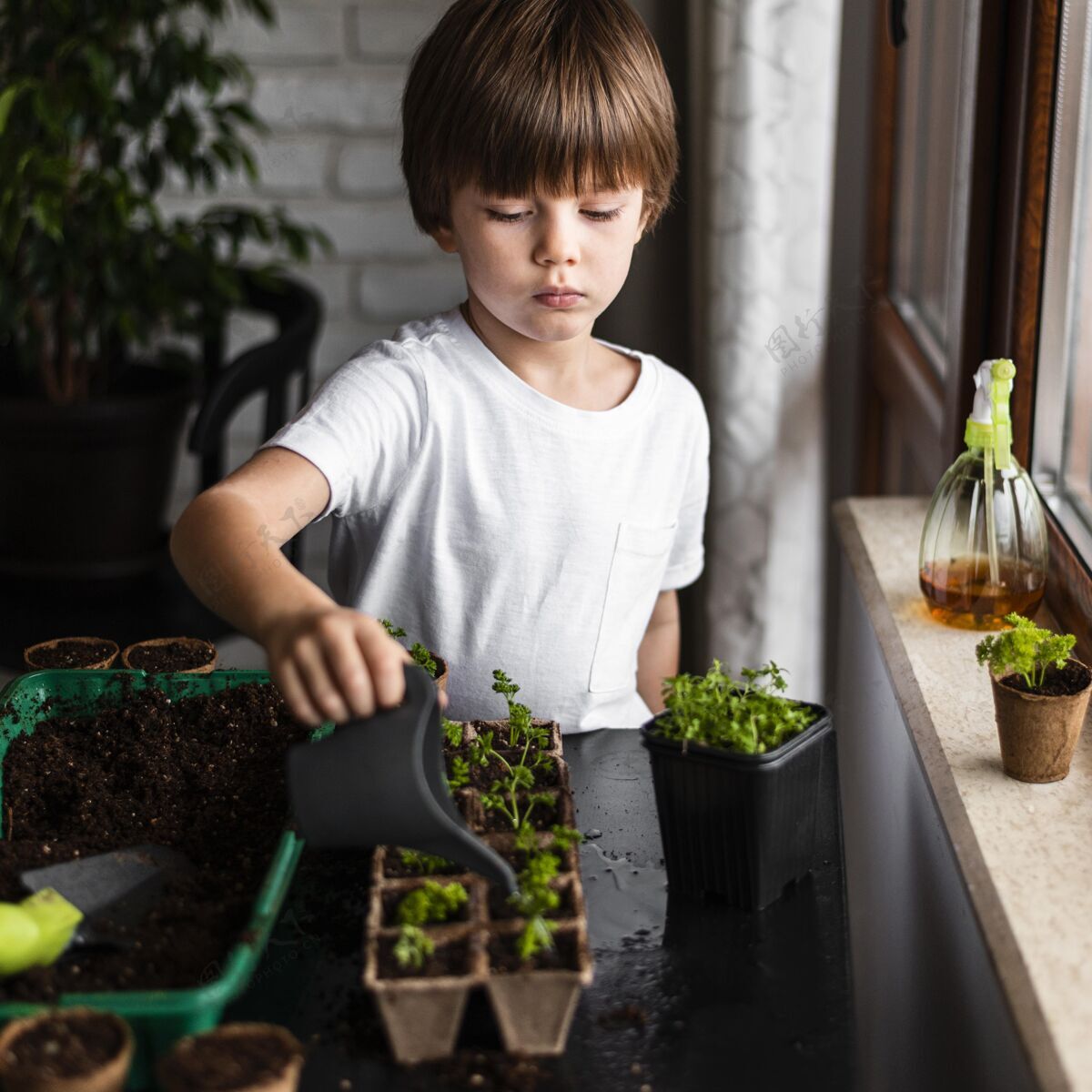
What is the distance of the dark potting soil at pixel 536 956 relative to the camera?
2.48ft

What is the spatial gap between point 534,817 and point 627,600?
0.50 metres

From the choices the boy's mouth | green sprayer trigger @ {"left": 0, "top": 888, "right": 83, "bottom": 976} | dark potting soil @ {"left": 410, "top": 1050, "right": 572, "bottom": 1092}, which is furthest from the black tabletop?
the boy's mouth

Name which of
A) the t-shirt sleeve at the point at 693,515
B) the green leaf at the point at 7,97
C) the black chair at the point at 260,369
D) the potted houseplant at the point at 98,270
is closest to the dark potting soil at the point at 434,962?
the t-shirt sleeve at the point at 693,515

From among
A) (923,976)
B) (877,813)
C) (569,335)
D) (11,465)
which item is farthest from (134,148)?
(923,976)

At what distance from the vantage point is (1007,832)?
91 cm

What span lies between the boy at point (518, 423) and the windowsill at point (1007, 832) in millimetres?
276

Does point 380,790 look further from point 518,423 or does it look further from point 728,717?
point 518,423

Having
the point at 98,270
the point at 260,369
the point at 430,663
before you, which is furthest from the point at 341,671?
the point at 98,270

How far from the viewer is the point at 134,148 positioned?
8.11 feet

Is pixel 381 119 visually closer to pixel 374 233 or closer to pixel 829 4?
pixel 374 233

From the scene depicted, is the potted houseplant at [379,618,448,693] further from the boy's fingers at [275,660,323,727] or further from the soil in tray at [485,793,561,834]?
the boy's fingers at [275,660,323,727]

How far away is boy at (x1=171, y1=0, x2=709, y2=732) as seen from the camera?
1135mm

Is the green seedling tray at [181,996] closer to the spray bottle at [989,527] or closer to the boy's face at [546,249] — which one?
the boy's face at [546,249]

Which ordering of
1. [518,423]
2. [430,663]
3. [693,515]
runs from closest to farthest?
[430,663], [518,423], [693,515]
